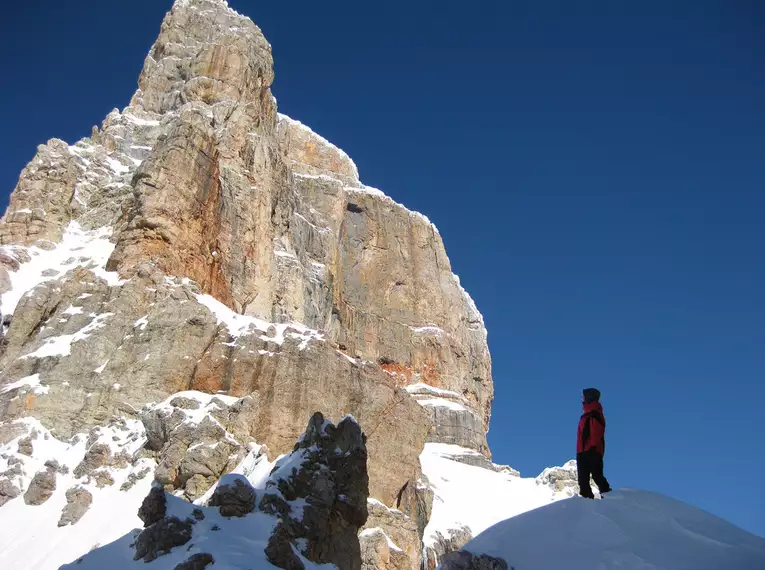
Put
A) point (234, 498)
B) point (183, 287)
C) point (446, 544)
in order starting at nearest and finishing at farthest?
1. point (234, 498)
2. point (183, 287)
3. point (446, 544)

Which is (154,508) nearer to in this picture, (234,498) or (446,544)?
(234,498)

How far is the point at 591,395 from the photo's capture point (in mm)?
10281

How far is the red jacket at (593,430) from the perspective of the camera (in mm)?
10078

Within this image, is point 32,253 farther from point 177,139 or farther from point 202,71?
point 202,71

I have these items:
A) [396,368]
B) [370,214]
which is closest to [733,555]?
[396,368]

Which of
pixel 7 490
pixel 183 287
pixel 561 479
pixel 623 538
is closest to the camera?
pixel 623 538

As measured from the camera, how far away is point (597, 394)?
10242 mm

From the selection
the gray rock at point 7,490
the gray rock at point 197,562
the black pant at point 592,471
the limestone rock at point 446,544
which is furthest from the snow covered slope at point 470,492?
the black pant at point 592,471

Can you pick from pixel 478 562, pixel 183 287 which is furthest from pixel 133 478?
pixel 478 562

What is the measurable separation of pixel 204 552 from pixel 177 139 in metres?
30.5

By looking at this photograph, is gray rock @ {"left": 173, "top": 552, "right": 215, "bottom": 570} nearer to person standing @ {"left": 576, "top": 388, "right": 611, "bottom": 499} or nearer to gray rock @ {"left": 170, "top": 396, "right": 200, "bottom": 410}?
person standing @ {"left": 576, "top": 388, "right": 611, "bottom": 499}

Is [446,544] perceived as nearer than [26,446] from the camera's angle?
No

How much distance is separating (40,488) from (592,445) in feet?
76.2

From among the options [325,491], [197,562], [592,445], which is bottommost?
[197,562]
